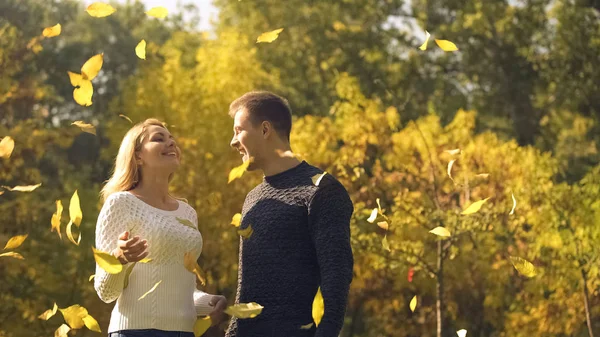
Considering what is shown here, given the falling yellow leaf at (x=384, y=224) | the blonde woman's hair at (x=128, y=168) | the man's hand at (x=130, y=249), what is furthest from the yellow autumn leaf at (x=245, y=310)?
the blonde woman's hair at (x=128, y=168)

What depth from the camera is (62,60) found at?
3145 cm

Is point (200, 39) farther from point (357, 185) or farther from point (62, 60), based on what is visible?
point (357, 185)

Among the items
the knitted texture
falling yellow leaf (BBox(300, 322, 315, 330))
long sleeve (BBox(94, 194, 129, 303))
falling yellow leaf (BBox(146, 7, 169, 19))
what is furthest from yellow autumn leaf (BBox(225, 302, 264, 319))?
falling yellow leaf (BBox(146, 7, 169, 19))

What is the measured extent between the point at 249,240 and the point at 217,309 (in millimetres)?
430

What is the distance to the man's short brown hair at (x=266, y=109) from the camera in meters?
4.62

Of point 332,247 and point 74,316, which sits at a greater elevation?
point 332,247

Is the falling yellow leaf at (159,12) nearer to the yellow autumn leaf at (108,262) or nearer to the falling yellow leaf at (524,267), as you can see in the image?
the yellow autumn leaf at (108,262)

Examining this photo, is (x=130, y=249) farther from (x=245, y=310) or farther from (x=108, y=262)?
(x=245, y=310)

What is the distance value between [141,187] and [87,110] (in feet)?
103

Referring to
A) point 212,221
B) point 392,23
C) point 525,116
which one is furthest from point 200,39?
point 212,221

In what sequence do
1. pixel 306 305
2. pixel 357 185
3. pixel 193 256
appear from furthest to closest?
pixel 357 185 → pixel 193 256 → pixel 306 305

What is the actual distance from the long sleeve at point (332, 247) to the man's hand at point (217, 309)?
2.33 feet

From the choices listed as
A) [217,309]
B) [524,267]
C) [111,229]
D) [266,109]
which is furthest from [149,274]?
[524,267]

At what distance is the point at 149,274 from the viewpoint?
4.62 metres
